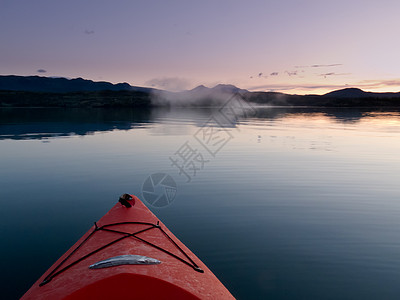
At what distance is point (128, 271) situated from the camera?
10.2 feet

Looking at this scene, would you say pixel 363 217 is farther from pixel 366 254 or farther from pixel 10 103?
pixel 10 103

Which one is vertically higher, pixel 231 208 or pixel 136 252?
pixel 136 252

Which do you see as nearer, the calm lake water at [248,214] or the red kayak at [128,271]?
the red kayak at [128,271]

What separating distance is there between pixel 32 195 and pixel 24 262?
4.73 m

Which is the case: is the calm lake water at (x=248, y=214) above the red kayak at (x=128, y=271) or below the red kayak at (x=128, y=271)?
below

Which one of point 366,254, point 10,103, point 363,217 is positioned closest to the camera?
point 366,254

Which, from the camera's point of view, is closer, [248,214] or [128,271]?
[128,271]

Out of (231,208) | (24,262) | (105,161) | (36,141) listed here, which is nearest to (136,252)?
(24,262)

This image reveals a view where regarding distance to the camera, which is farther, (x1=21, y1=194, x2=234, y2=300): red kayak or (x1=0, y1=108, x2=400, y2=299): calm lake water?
(x1=0, y1=108, x2=400, y2=299): calm lake water

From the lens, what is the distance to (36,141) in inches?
874

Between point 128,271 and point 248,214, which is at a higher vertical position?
point 128,271

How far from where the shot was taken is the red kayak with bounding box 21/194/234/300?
9.99 feet

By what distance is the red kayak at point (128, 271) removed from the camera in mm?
3045

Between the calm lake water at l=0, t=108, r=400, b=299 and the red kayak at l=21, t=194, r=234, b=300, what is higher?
the red kayak at l=21, t=194, r=234, b=300
